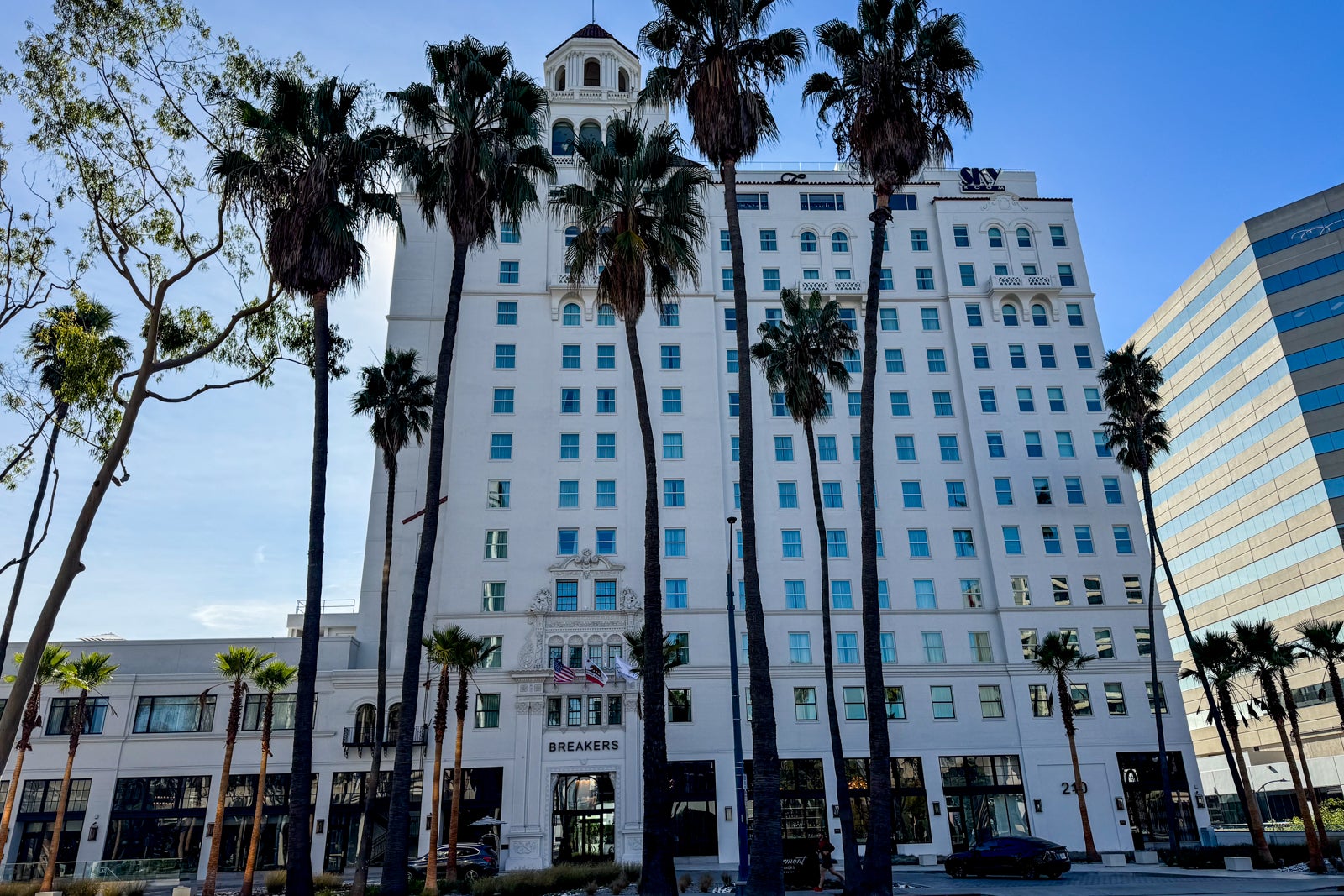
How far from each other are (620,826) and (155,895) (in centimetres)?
2007

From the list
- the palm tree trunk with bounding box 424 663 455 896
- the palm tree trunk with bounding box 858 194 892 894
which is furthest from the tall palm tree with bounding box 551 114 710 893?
the palm tree trunk with bounding box 424 663 455 896

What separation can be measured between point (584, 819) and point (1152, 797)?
1176 inches

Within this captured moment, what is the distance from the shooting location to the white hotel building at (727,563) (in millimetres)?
44719

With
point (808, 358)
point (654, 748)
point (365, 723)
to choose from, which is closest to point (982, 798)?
point (808, 358)

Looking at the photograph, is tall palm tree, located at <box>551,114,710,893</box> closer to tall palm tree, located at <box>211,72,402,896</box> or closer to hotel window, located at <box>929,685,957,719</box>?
tall palm tree, located at <box>211,72,402,896</box>

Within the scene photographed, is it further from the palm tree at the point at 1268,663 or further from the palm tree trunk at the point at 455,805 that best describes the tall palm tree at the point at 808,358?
the palm tree at the point at 1268,663

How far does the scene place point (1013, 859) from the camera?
3466cm

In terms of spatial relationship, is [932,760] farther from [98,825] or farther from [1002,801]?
[98,825]

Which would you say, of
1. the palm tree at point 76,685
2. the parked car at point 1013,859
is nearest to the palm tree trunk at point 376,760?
the palm tree at point 76,685

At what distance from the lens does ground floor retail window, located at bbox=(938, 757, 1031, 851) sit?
4634 centimetres

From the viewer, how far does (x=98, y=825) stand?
42875 mm

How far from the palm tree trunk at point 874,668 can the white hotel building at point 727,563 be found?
24.0 metres

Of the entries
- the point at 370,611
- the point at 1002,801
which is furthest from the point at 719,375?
the point at 1002,801

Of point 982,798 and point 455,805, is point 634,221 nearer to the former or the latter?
point 455,805
